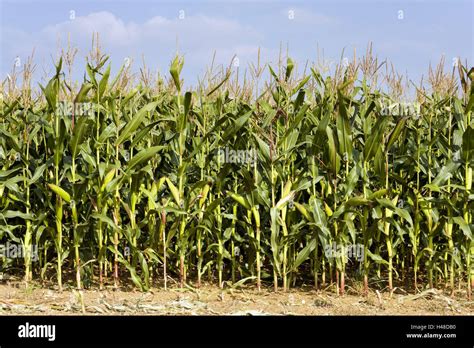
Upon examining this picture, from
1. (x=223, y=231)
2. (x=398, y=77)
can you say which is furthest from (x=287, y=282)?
(x=398, y=77)

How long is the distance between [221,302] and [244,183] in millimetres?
1469

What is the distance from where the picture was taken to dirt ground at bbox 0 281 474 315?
6.62 m

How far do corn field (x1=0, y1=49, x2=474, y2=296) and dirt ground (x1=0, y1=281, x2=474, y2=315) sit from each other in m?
0.23

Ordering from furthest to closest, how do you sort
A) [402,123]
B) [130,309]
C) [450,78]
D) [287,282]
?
[450,78] < [287,282] < [402,123] < [130,309]

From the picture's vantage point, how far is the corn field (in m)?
7.23

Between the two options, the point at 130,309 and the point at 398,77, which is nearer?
the point at 130,309

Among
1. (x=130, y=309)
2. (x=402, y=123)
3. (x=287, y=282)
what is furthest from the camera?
(x=287, y=282)

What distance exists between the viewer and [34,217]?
7.74 metres

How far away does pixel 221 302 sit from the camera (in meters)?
7.01

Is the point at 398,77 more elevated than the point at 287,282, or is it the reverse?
the point at 398,77

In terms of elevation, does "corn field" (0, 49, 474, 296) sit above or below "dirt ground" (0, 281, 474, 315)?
above

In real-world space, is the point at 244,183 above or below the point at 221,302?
above

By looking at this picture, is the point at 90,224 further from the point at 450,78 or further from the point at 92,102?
the point at 450,78

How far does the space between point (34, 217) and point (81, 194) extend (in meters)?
0.91
